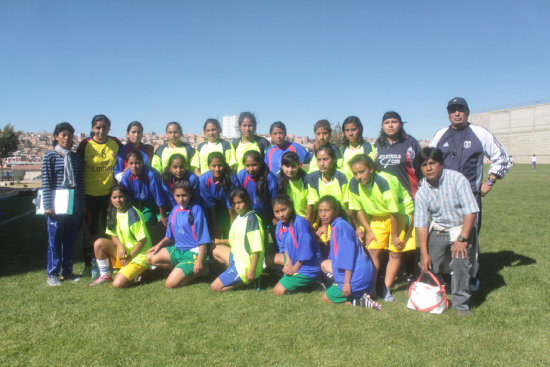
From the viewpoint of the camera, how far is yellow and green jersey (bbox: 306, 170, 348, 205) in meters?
4.40

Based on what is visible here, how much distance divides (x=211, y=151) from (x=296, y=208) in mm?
1811

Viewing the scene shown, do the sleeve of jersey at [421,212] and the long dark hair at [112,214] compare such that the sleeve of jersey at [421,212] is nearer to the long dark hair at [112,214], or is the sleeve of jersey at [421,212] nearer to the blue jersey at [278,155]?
the blue jersey at [278,155]

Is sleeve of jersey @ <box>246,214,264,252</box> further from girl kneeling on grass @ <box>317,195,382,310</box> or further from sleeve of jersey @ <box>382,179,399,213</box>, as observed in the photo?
sleeve of jersey @ <box>382,179,399,213</box>

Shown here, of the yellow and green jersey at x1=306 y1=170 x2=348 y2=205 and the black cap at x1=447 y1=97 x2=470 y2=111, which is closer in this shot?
the black cap at x1=447 y1=97 x2=470 y2=111

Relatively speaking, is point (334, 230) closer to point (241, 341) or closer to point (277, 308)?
point (277, 308)

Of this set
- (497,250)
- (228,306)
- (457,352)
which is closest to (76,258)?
(228,306)

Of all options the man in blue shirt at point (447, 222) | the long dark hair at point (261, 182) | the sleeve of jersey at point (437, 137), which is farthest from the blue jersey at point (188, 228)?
the sleeve of jersey at point (437, 137)

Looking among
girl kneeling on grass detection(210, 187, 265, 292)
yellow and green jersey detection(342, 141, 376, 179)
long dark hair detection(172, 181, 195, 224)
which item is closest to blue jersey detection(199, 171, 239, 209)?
long dark hair detection(172, 181, 195, 224)

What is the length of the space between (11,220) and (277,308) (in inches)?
369

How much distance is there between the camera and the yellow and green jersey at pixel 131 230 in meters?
4.76

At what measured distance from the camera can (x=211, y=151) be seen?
5.71m

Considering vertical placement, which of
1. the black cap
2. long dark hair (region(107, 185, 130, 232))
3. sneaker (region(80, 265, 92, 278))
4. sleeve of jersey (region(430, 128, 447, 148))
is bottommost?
sneaker (region(80, 265, 92, 278))

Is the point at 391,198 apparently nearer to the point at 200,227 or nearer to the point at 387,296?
the point at 387,296

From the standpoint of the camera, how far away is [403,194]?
4.11 meters
